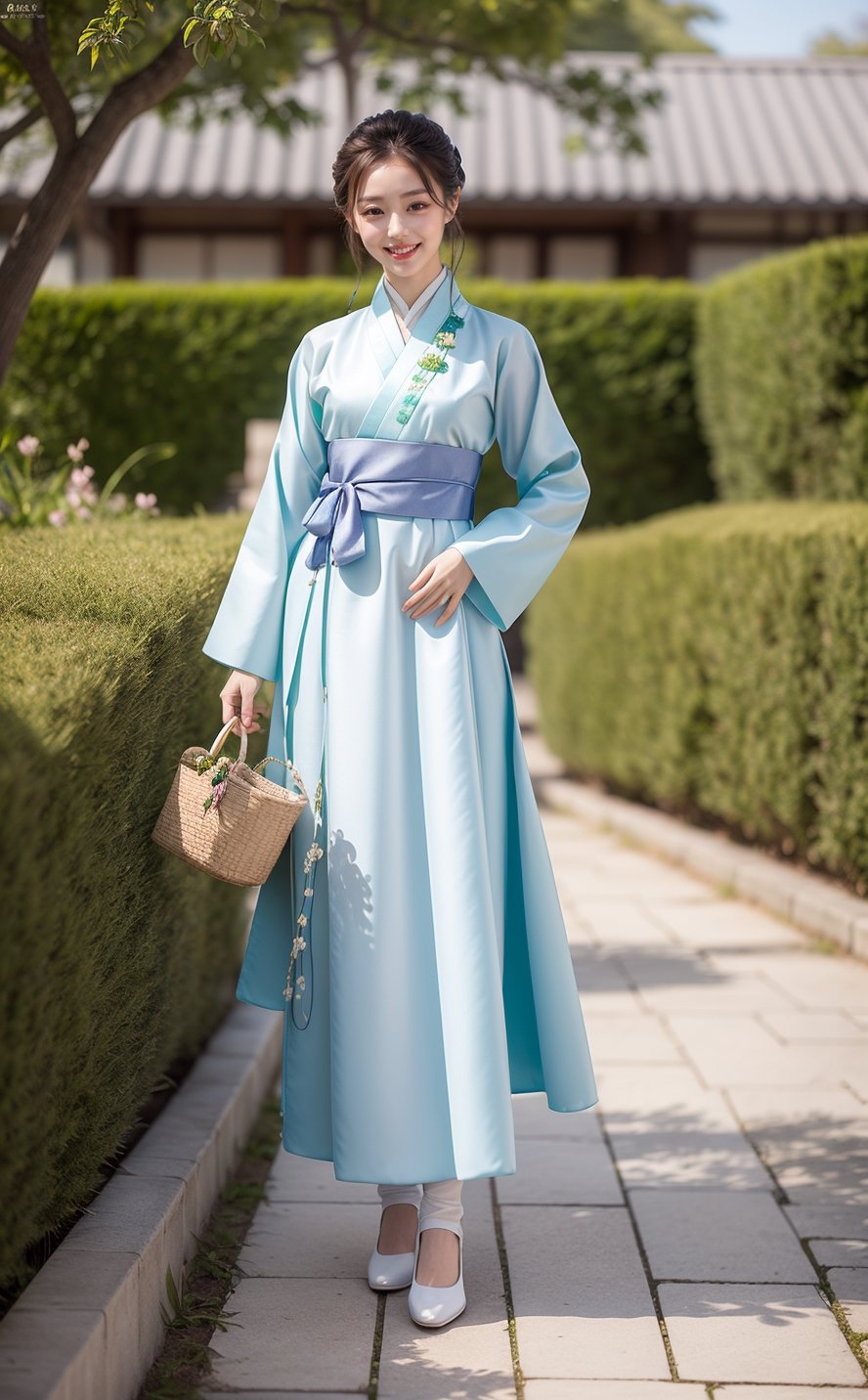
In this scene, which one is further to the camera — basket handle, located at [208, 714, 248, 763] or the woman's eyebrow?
the woman's eyebrow

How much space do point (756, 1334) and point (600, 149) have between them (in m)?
12.2

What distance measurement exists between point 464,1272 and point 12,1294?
89 cm

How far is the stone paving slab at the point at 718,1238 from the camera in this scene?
2764 mm

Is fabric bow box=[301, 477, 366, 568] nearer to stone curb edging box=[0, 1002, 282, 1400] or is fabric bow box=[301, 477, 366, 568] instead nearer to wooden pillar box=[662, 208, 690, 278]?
stone curb edging box=[0, 1002, 282, 1400]

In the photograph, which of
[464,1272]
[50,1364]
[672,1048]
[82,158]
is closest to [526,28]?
[82,158]

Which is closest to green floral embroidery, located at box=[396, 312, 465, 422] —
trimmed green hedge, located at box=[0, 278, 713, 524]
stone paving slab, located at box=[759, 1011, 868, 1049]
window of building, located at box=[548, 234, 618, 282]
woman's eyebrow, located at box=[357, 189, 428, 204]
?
woman's eyebrow, located at box=[357, 189, 428, 204]

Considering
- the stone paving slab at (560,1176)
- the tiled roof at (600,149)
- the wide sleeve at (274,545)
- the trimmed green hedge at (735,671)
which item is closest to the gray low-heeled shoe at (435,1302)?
the stone paving slab at (560,1176)

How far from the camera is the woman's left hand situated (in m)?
2.55

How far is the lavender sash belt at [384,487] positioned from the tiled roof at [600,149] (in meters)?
11.1

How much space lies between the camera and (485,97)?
52.2ft

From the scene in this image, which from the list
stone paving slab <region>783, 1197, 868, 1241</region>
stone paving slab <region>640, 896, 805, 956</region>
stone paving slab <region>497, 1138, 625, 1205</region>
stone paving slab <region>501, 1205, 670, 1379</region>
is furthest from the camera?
stone paving slab <region>640, 896, 805, 956</region>

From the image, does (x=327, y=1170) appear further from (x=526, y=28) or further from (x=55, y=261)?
(x=55, y=261)

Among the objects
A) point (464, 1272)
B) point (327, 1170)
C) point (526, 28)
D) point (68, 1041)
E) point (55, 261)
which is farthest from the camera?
point (55, 261)

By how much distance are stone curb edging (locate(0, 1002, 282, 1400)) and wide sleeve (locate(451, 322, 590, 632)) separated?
1.22m
